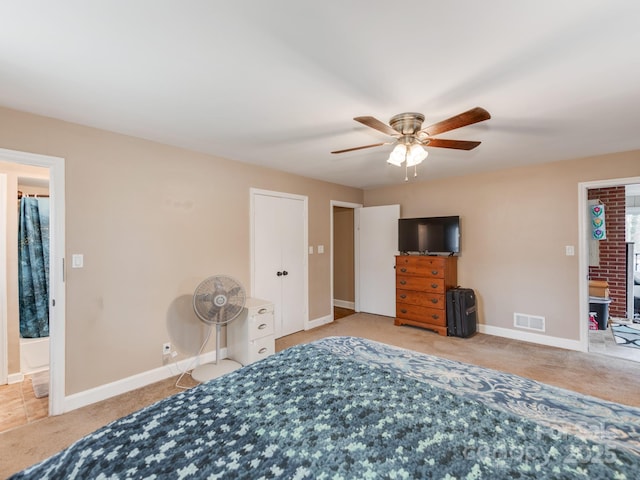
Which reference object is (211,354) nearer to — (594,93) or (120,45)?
(120,45)

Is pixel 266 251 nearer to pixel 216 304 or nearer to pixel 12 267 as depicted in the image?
pixel 216 304

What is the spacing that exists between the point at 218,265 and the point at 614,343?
5.00m

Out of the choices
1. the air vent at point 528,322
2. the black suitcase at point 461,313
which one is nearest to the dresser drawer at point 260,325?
the black suitcase at point 461,313

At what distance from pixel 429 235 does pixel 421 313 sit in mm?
1162

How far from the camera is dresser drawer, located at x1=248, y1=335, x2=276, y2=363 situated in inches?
123

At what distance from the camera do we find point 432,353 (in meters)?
3.54

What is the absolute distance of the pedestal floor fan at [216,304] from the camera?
286cm

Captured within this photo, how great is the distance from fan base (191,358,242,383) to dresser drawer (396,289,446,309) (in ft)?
8.53

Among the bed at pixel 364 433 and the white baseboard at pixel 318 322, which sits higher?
the bed at pixel 364 433

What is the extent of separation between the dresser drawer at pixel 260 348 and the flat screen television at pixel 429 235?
8.50 ft

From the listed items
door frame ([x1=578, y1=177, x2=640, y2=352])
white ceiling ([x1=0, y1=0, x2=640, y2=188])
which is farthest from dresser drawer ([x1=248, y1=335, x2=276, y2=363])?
door frame ([x1=578, y1=177, x2=640, y2=352])

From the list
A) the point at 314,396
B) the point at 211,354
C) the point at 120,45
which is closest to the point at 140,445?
the point at 314,396

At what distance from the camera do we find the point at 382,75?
70.8 inches

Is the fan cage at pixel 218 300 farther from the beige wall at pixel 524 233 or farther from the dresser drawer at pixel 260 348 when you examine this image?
the beige wall at pixel 524 233
